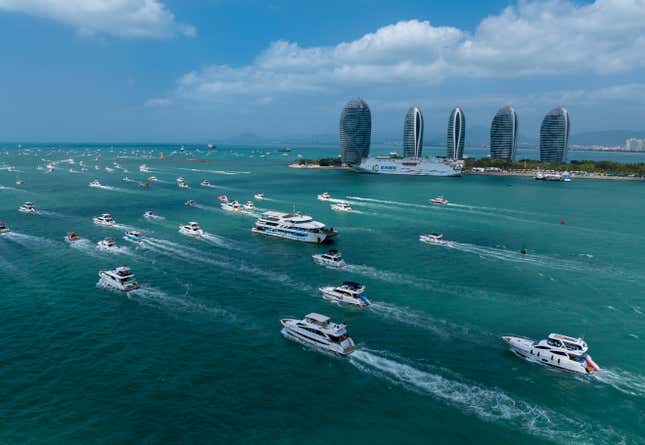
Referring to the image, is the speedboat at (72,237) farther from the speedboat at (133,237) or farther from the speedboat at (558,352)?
the speedboat at (558,352)

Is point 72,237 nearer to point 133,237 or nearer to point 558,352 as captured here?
point 133,237

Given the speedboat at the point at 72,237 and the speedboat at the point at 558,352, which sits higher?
the speedboat at the point at 72,237

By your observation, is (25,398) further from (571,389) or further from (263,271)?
(571,389)

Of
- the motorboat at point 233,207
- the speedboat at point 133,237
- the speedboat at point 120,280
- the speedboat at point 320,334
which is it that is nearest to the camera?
the speedboat at point 320,334

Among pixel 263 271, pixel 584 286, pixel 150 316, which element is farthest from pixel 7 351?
pixel 584 286

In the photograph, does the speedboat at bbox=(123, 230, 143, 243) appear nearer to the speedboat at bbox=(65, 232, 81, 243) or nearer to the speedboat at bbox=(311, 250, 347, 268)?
the speedboat at bbox=(65, 232, 81, 243)

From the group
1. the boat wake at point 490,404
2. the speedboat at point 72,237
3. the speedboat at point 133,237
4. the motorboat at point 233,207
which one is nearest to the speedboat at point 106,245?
the speedboat at point 133,237
